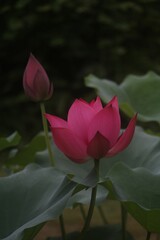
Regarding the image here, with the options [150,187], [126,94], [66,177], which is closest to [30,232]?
[66,177]

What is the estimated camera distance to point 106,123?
42.1 inches

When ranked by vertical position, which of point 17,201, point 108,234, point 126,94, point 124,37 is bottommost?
point 124,37

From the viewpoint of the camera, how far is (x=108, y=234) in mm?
1337

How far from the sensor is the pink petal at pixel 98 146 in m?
1.06

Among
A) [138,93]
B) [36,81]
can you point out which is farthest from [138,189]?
[138,93]

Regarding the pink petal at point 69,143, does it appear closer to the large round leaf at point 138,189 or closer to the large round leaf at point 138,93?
the large round leaf at point 138,189

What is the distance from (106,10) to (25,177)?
10.3 ft

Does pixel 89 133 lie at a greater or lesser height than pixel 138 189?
greater

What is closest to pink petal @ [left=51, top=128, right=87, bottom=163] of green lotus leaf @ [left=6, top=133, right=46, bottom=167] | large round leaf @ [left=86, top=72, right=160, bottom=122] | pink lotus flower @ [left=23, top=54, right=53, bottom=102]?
pink lotus flower @ [left=23, top=54, right=53, bottom=102]

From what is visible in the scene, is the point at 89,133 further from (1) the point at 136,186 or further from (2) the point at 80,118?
(1) the point at 136,186

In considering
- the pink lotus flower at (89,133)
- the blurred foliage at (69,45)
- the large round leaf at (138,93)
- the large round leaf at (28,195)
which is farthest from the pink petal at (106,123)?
the blurred foliage at (69,45)

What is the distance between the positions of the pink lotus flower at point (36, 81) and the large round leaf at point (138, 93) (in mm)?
462

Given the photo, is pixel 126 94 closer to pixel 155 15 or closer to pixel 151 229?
pixel 151 229

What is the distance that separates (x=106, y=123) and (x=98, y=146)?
0.13ft
